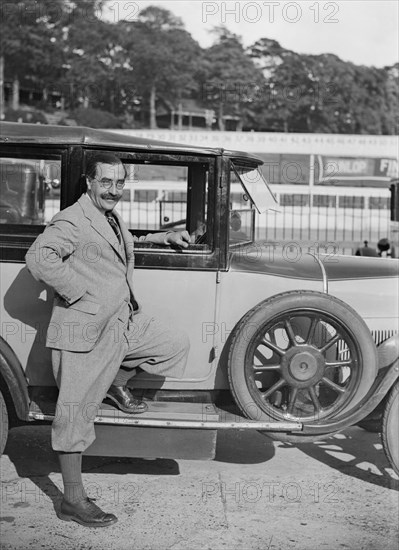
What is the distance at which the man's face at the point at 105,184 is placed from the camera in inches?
154

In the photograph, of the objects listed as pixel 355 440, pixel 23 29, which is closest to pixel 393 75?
pixel 23 29

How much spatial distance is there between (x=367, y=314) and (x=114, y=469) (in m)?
1.93

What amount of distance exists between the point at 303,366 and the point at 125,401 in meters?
1.04

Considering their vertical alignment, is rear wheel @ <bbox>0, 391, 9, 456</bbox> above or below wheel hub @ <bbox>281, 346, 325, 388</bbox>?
below

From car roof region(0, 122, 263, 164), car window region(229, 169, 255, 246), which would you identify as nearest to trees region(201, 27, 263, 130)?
Result: car window region(229, 169, 255, 246)

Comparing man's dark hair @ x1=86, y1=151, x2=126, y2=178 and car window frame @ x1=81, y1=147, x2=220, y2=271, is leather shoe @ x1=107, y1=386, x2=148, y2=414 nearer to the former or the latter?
car window frame @ x1=81, y1=147, x2=220, y2=271

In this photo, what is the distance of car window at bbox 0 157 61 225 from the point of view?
5.00 meters

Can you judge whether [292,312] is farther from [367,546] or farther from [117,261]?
[367,546]

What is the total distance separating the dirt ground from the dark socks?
17 centimetres

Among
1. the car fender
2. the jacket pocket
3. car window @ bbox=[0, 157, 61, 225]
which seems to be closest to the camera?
the jacket pocket

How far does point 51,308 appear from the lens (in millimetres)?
4273

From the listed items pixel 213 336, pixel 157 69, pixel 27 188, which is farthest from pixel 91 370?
pixel 157 69

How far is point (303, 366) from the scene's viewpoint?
4.23 meters

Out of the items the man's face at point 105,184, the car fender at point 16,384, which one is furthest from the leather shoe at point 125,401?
the man's face at point 105,184
